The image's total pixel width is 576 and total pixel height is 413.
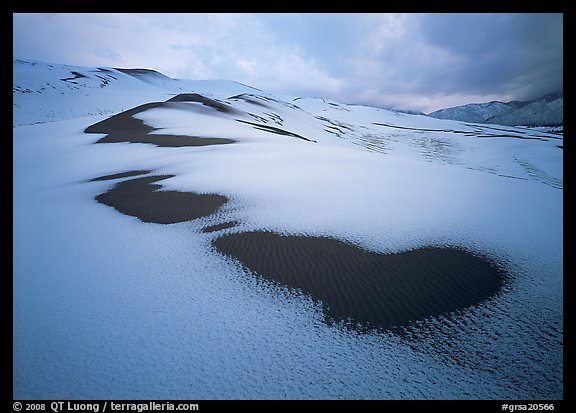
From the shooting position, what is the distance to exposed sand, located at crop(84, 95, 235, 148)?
14.7 meters

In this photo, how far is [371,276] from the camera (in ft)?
12.0

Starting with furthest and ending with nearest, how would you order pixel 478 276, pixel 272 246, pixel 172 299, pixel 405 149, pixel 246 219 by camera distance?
pixel 405 149 < pixel 246 219 < pixel 272 246 < pixel 478 276 < pixel 172 299

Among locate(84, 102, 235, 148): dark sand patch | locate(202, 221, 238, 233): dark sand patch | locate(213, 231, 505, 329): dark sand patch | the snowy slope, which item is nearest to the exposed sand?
locate(84, 102, 235, 148): dark sand patch

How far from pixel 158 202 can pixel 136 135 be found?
13535 millimetres

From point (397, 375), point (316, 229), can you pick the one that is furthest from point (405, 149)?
point (397, 375)

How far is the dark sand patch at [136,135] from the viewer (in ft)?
48.1

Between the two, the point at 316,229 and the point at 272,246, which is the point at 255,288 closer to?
the point at 272,246

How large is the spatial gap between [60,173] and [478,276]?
13.0m

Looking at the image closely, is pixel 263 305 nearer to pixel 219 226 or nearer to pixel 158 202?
pixel 219 226

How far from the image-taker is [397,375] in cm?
236

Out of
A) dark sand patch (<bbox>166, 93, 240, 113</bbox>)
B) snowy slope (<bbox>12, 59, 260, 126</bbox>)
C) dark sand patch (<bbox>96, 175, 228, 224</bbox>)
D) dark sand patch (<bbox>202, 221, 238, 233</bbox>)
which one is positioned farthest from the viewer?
snowy slope (<bbox>12, 59, 260, 126</bbox>)

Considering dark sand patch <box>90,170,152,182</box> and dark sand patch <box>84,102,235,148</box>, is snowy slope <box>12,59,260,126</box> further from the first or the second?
dark sand patch <box>90,170,152,182</box>

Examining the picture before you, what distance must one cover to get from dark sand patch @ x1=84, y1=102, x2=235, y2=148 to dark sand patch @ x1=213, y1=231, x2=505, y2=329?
37.4 feet
